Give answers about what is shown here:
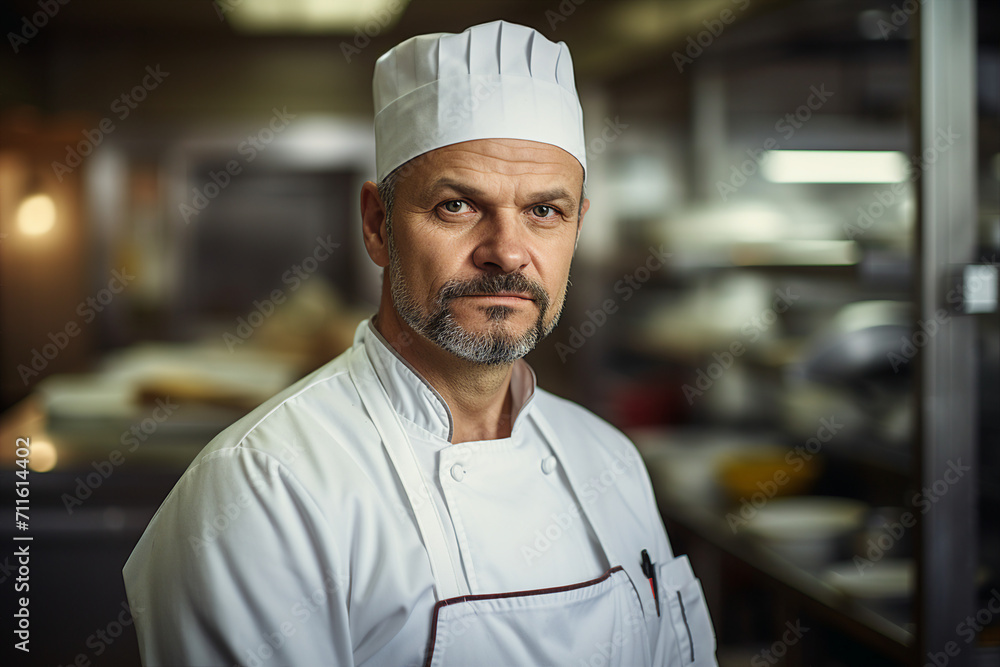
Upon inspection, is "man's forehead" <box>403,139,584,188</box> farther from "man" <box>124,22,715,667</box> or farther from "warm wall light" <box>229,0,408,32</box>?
"warm wall light" <box>229,0,408,32</box>

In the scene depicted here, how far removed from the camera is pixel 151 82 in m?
4.46

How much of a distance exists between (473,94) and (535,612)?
0.63m

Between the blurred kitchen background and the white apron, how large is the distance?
65cm

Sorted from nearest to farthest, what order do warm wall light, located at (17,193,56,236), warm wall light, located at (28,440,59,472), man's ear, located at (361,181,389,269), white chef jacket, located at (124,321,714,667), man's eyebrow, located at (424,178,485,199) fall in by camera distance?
white chef jacket, located at (124,321,714,667) → man's eyebrow, located at (424,178,485,199) → man's ear, located at (361,181,389,269) → warm wall light, located at (28,440,59,472) → warm wall light, located at (17,193,56,236)

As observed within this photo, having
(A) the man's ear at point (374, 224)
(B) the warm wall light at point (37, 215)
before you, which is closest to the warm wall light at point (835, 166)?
(A) the man's ear at point (374, 224)

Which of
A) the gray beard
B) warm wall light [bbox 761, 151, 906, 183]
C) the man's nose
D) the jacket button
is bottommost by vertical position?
the jacket button

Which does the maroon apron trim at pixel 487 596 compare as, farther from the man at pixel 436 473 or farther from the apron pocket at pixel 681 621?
the apron pocket at pixel 681 621

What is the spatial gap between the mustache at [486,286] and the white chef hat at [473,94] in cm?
17

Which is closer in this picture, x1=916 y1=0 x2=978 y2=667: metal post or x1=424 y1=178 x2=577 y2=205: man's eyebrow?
x1=424 y1=178 x2=577 y2=205: man's eyebrow

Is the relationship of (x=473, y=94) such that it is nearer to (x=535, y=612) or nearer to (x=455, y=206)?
(x=455, y=206)

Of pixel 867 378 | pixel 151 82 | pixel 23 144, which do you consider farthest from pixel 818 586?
pixel 151 82

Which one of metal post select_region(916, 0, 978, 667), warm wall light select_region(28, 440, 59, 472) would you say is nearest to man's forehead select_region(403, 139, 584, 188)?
metal post select_region(916, 0, 978, 667)

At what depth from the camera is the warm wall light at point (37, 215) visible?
12.2 feet

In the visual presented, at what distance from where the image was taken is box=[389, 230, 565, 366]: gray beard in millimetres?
988
